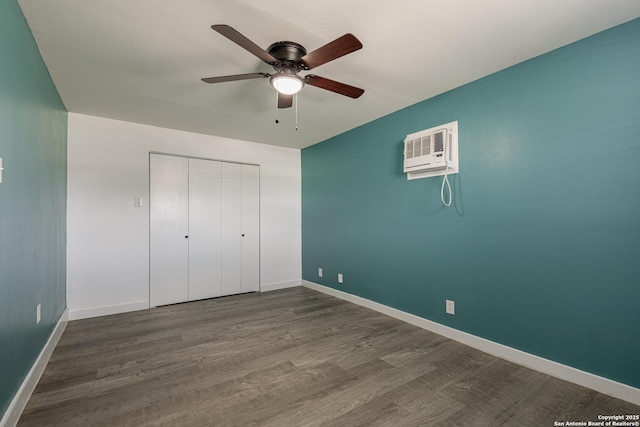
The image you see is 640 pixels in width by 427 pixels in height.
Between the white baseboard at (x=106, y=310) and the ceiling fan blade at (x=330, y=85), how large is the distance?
3.49 m

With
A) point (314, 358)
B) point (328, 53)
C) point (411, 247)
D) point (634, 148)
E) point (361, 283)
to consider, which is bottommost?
point (314, 358)

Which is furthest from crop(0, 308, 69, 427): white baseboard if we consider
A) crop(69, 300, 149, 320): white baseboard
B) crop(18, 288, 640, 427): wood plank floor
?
crop(69, 300, 149, 320): white baseboard

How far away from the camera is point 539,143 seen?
2.20m

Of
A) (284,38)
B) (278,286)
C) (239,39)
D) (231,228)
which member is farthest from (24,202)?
(278,286)

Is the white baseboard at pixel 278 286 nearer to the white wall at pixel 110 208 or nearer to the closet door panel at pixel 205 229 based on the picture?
the closet door panel at pixel 205 229

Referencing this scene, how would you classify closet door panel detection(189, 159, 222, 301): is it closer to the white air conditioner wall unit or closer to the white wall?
the white wall

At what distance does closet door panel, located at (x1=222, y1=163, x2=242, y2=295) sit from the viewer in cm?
432

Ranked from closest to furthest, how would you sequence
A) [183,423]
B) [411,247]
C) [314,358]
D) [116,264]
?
[183,423] < [314,358] < [411,247] < [116,264]

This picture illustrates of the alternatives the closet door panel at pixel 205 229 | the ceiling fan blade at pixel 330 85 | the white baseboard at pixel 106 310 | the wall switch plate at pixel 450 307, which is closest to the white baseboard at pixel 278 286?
the closet door panel at pixel 205 229

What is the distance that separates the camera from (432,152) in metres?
2.81

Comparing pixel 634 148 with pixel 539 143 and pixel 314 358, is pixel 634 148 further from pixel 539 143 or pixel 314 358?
pixel 314 358

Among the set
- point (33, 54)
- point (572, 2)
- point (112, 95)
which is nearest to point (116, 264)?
point (112, 95)

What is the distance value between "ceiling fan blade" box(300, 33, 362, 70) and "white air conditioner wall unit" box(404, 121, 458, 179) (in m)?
1.48

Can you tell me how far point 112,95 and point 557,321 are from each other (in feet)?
14.6
